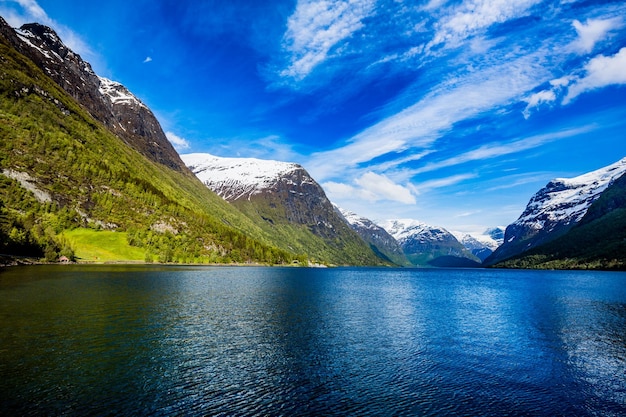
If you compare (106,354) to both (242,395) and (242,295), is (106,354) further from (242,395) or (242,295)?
(242,295)

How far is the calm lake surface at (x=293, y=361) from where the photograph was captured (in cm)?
2756

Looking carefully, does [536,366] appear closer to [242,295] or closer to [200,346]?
[200,346]

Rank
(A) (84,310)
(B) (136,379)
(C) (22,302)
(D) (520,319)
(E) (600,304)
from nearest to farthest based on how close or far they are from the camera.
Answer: (B) (136,379) → (A) (84,310) → (C) (22,302) → (D) (520,319) → (E) (600,304)

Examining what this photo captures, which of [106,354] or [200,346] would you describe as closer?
[106,354]

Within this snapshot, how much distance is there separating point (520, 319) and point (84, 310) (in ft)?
261

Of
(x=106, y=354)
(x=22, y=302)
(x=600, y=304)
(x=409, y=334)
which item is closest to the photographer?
(x=106, y=354)

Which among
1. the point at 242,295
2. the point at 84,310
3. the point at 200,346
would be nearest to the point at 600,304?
the point at 242,295

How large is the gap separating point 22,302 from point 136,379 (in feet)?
157

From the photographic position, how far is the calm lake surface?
1085 inches

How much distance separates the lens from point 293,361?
1532 inches

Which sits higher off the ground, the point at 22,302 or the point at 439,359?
the point at 22,302

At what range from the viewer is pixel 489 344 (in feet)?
160

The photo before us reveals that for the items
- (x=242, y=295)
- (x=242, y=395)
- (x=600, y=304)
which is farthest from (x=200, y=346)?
(x=600, y=304)

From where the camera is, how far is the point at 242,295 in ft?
302
